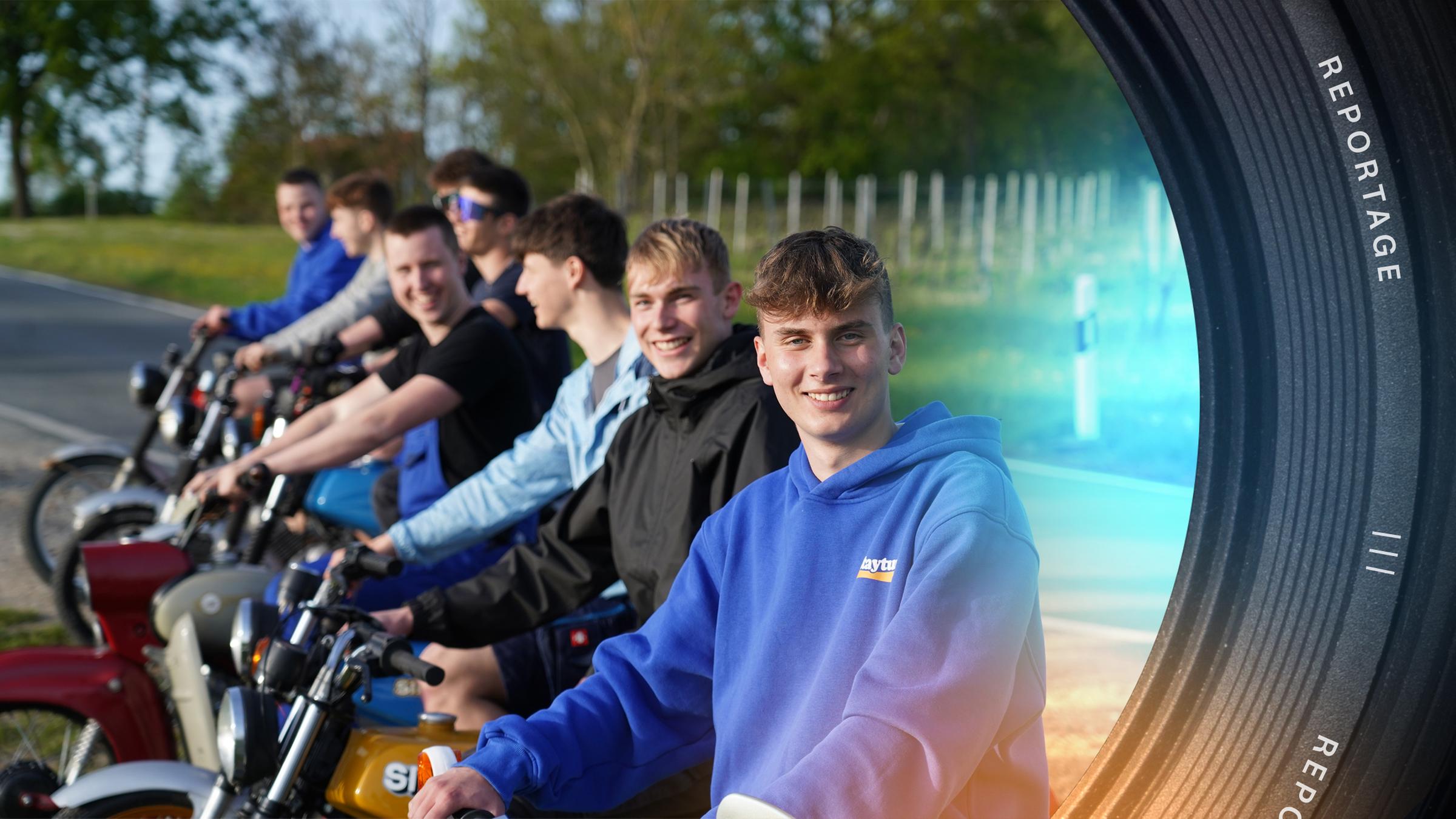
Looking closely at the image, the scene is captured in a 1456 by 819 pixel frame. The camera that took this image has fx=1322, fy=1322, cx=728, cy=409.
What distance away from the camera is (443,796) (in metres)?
1.94

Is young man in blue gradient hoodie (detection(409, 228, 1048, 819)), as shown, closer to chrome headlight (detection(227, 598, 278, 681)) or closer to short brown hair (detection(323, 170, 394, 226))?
chrome headlight (detection(227, 598, 278, 681))

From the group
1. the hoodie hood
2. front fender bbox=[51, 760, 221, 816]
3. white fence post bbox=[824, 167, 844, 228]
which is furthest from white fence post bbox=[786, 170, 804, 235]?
the hoodie hood

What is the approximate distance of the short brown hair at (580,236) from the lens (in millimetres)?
3801

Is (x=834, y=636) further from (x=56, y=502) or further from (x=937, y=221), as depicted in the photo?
(x=937, y=221)

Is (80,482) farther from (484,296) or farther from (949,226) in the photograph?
(949,226)

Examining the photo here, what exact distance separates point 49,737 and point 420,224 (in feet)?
6.59

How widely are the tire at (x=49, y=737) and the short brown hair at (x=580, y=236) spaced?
5.76ft

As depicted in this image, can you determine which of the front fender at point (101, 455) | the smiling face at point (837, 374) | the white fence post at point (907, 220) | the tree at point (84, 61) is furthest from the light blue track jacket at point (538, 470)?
the tree at point (84, 61)

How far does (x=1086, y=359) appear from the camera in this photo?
9.16 metres

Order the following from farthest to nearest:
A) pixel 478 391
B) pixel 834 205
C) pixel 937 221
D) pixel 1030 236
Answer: pixel 834 205, pixel 937 221, pixel 1030 236, pixel 478 391

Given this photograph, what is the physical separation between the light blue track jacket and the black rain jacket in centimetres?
33

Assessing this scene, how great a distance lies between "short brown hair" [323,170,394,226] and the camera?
6727 mm

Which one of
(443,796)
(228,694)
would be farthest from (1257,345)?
(228,694)

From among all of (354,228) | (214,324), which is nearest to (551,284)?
(214,324)
